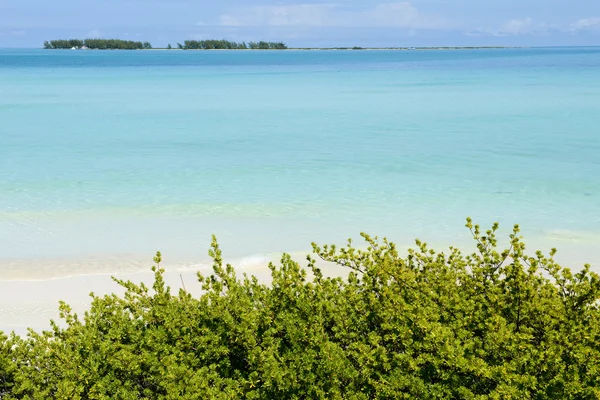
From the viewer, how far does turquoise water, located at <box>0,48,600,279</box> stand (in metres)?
10.5

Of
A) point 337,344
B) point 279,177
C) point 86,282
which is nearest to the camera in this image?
point 337,344

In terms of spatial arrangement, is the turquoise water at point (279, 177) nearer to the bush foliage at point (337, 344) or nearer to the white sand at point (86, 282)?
the white sand at point (86, 282)

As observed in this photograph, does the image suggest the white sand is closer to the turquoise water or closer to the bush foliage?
the turquoise water

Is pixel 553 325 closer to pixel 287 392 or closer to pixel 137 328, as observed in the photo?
pixel 287 392

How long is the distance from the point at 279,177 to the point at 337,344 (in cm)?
1117

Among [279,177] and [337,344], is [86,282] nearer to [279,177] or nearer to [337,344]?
[337,344]

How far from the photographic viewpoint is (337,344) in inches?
165

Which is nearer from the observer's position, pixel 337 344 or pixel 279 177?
pixel 337 344

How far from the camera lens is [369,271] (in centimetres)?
488

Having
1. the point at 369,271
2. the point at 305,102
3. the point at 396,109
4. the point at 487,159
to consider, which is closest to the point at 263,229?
the point at 369,271

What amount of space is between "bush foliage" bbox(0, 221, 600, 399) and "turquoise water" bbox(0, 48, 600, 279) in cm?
487

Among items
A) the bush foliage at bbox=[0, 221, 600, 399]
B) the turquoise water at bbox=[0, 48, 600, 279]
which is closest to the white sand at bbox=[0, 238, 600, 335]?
the turquoise water at bbox=[0, 48, 600, 279]

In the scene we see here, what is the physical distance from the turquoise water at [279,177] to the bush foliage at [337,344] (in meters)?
4.87

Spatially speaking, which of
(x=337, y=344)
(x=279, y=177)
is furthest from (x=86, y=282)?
(x=279, y=177)
